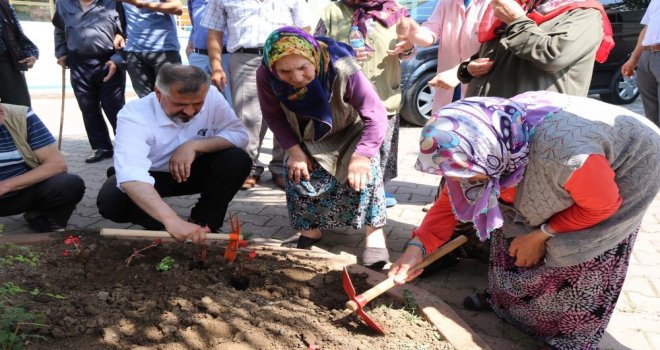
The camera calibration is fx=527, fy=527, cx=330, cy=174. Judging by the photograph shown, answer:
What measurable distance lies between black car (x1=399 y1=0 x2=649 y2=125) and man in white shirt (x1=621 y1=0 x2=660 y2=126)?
7.21 feet

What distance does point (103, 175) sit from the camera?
16.4 ft

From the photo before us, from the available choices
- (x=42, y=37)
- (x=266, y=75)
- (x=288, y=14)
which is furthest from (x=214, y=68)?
(x=42, y=37)

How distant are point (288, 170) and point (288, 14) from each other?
5.48ft

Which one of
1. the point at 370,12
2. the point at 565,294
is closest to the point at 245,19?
the point at 370,12

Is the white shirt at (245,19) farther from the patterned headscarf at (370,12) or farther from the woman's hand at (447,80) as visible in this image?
the woman's hand at (447,80)

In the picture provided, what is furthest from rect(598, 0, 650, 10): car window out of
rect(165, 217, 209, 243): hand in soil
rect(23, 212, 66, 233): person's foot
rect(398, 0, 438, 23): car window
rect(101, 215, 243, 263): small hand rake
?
rect(23, 212, 66, 233): person's foot

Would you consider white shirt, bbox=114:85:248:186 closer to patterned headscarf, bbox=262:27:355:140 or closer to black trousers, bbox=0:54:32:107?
patterned headscarf, bbox=262:27:355:140

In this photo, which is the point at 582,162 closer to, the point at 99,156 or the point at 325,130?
the point at 325,130

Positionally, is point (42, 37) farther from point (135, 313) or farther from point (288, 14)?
point (135, 313)

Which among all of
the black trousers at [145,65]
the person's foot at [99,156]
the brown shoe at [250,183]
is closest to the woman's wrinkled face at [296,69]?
the brown shoe at [250,183]

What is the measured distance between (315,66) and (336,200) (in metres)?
0.83

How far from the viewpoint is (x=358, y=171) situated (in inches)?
107

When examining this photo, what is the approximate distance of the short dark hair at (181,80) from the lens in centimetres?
275

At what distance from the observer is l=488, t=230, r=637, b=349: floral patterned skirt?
2039mm
